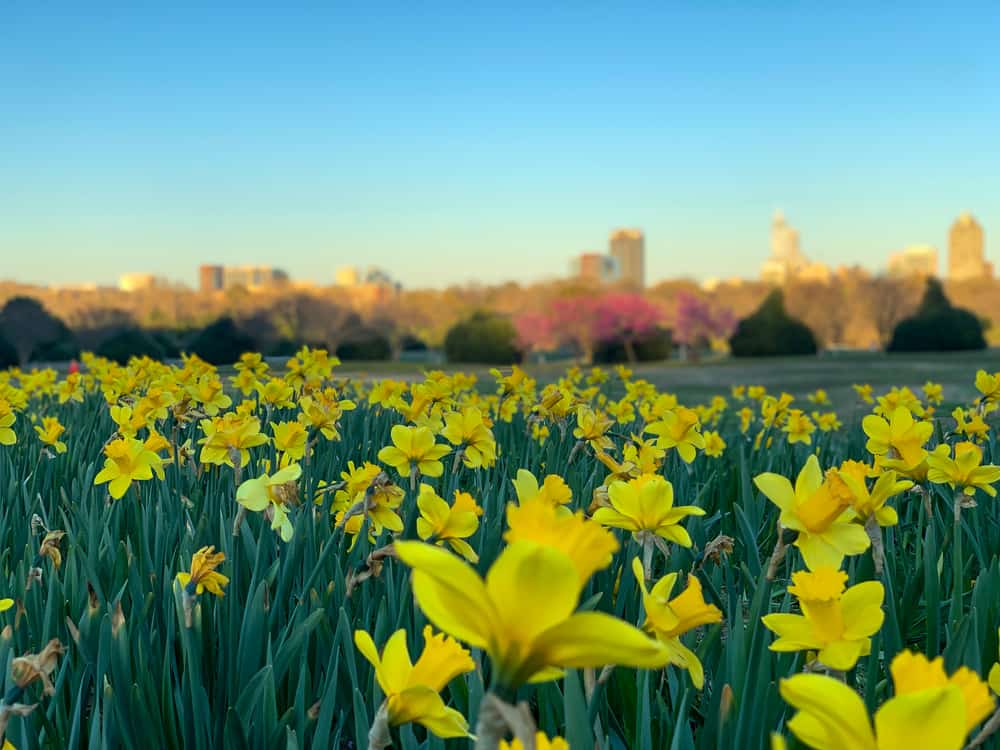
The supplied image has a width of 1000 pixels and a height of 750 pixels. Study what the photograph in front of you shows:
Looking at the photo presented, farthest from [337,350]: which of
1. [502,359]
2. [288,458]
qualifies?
[288,458]

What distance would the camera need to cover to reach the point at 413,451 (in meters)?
2.33

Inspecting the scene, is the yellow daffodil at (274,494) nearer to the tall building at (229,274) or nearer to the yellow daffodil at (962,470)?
the yellow daffodil at (962,470)

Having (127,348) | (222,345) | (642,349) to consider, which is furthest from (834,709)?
(642,349)

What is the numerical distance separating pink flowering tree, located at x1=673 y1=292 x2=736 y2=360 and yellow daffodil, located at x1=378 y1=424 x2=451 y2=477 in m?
43.9

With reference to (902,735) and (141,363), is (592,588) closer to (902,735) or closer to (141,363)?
(902,735)

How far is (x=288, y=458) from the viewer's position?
8.13 feet

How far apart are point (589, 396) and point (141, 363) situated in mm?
2863

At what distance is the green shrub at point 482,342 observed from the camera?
121 feet

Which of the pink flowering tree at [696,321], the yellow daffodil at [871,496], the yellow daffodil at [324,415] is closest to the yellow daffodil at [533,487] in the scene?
the yellow daffodil at [871,496]

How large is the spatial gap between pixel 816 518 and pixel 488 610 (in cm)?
92

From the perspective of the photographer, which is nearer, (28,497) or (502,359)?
(28,497)

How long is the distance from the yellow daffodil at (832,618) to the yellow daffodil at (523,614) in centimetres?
55

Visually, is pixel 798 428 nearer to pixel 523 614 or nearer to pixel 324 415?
pixel 324 415

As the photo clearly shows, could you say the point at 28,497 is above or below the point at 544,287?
below
